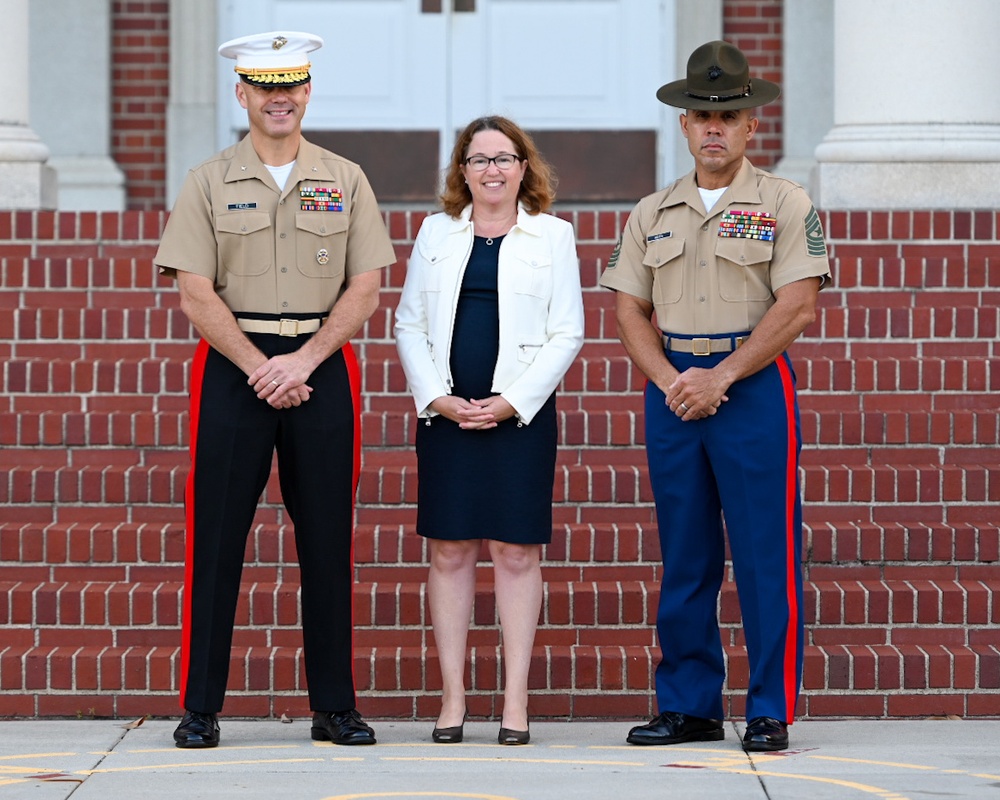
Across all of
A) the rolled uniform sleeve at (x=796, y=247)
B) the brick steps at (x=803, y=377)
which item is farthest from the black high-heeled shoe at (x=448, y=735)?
the brick steps at (x=803, y=377)

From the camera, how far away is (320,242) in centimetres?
515

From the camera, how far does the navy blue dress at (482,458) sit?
5.16 meters

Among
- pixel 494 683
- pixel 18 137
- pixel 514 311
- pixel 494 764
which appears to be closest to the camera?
pixel 494 764

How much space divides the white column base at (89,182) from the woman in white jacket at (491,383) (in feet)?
15.5

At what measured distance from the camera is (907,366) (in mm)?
6758

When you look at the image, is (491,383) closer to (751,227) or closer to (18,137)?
(751,227)

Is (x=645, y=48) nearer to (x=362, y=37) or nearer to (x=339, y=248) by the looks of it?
(x=362, y=37)

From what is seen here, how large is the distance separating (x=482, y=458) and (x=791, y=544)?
2.98 ft

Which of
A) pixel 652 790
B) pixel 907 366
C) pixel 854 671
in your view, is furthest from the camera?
pixel 907 366

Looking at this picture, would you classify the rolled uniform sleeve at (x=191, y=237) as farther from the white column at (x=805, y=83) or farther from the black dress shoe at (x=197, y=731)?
the white column at (x=805, y=83)

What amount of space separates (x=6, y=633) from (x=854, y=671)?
272cm

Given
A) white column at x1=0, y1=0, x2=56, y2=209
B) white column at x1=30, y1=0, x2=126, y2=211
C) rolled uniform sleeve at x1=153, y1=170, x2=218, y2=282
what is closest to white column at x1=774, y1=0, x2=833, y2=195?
white column at x1=30, y1=0, x2=126, y2=211

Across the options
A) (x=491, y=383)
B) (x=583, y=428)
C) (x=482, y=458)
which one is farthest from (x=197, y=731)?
(x=583, y=428)

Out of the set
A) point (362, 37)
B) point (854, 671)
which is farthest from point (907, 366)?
point (362, 37)
